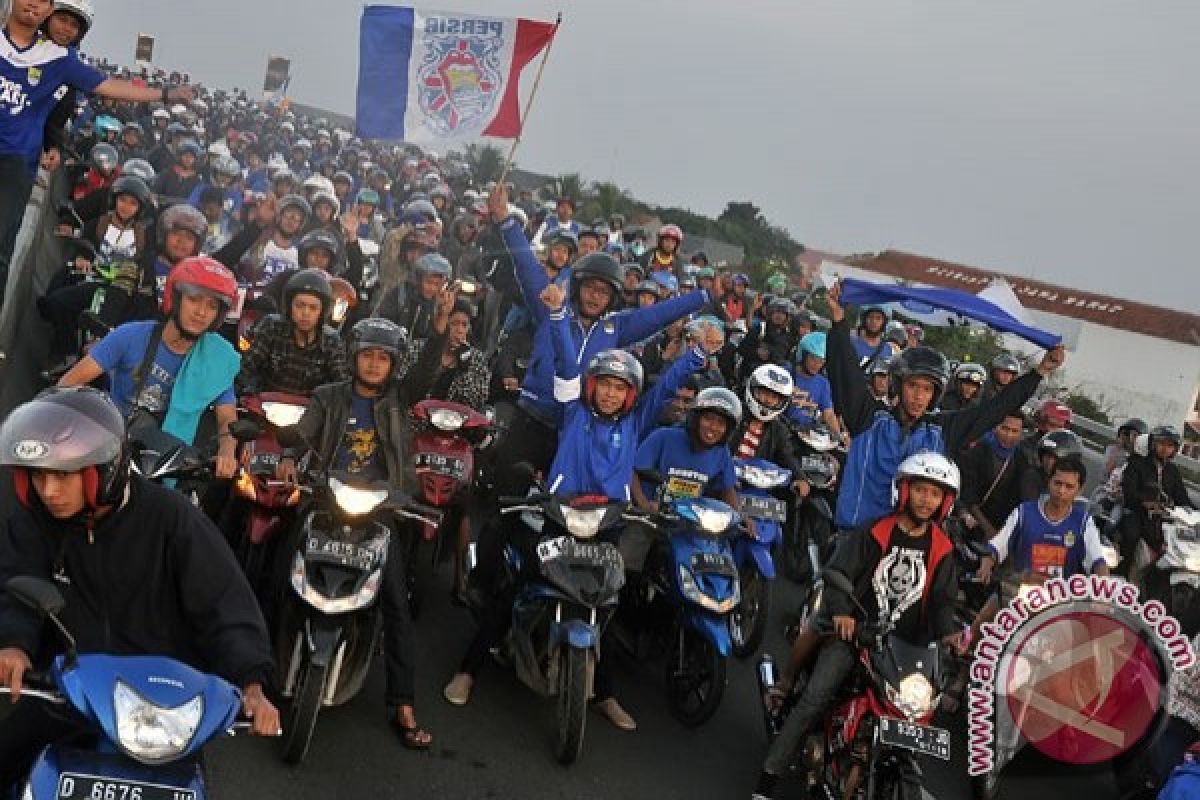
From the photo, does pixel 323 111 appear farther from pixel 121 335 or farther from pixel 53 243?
pixel 121 335

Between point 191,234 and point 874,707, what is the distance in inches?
233

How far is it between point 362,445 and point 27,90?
3206 millimetres

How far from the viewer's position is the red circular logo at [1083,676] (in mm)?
5285

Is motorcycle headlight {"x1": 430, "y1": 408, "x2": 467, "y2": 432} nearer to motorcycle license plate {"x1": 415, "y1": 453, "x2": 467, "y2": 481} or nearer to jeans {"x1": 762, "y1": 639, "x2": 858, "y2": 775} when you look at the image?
motorcycle license plate {"x1": 415, "y1": 453, "x2": 467, "y2": 481}

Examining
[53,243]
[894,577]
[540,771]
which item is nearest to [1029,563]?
[894,577]

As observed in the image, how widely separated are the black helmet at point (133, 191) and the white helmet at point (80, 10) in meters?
3.10

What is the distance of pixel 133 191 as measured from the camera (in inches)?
393

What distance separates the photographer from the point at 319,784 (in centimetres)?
480

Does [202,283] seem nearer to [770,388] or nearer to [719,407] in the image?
[719,407]

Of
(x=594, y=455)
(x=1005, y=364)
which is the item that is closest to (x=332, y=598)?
(x=594, y=455)

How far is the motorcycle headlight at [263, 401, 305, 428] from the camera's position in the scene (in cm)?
592

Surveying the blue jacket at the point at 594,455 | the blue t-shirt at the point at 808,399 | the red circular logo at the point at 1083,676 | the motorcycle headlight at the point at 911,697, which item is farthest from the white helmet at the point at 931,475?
the blue t-shirt at the point at 808,399

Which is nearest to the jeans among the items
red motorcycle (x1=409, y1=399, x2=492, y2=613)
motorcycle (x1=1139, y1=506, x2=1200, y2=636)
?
red motorcycle (x1=409, y1=399, x2=492, y2=613)

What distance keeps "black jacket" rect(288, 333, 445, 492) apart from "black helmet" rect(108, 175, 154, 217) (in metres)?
5.23
